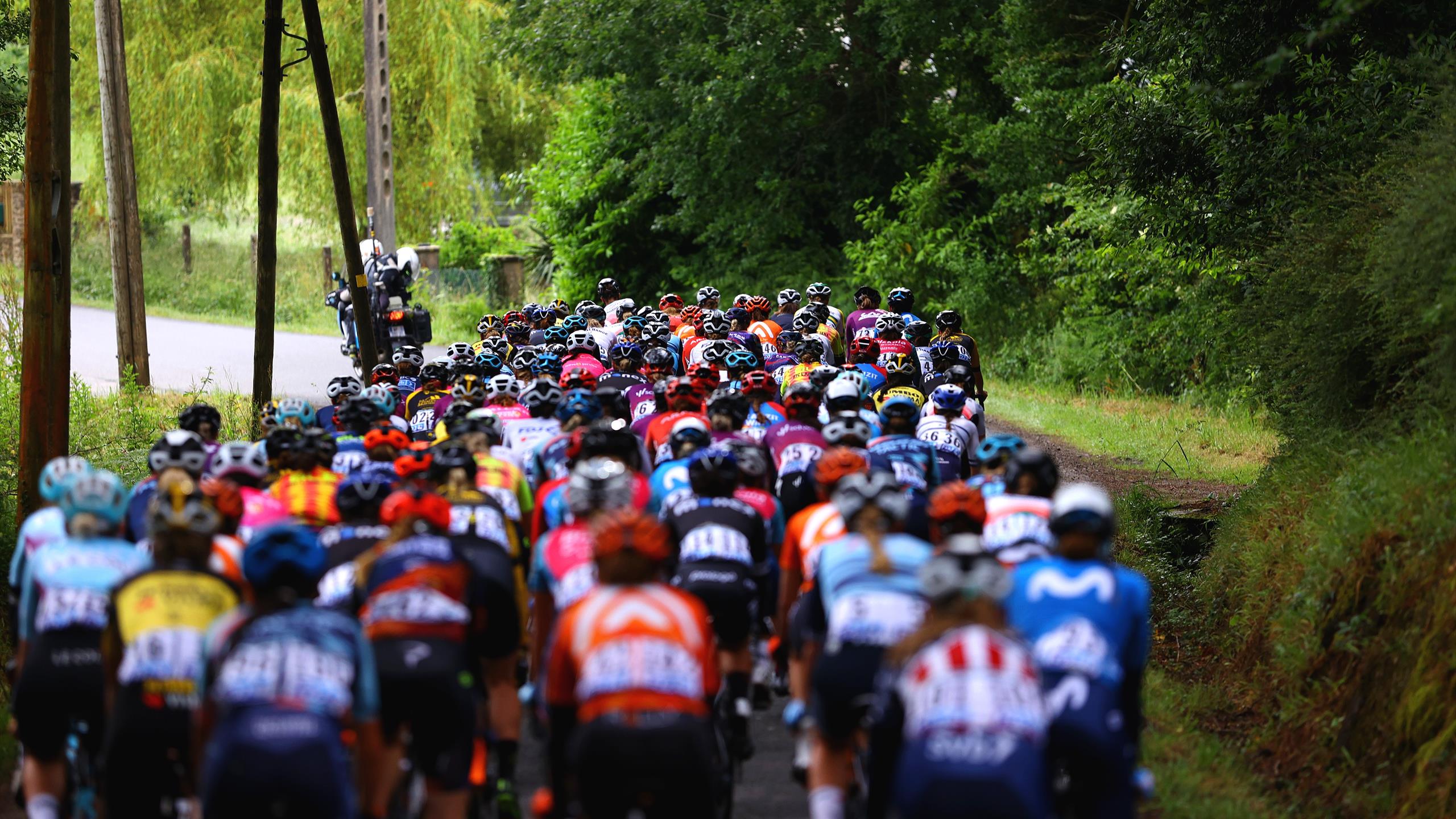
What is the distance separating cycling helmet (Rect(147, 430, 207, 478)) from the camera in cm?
1026

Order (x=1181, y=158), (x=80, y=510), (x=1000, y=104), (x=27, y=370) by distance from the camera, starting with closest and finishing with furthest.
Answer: (x=80, y=510) < (x=27, y=370) < (x=1181, y=158) < (x=1000, y=104)

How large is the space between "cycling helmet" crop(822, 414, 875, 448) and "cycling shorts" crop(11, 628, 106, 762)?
4.58m

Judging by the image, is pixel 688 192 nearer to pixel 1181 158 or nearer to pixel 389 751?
pixel 1181 158

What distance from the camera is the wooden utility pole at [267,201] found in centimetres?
1927

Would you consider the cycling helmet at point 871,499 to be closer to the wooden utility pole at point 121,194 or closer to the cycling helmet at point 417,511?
the cycling helmet at point 417,511

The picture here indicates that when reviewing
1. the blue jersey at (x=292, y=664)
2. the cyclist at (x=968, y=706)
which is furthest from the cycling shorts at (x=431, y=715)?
the cyclist at (x=968, y=706)

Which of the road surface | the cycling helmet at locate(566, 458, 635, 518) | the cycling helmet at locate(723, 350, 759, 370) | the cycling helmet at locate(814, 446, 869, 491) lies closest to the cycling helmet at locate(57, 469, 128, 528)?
the cycling helmet at locate(566, 458, 635, 518)

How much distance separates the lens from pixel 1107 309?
31.1m

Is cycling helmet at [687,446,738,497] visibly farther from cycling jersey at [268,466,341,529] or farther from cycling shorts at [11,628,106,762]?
cycling shorts at [11,628,106,762]

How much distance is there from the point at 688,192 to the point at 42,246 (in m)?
22.8

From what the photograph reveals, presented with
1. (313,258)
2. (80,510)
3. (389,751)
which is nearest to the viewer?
(389,751)

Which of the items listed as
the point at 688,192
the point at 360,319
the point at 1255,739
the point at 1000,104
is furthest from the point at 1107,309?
the point at 1255,739

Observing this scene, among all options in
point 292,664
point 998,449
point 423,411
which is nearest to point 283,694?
point 292,664

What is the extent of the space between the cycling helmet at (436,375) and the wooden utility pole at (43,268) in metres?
3.30
